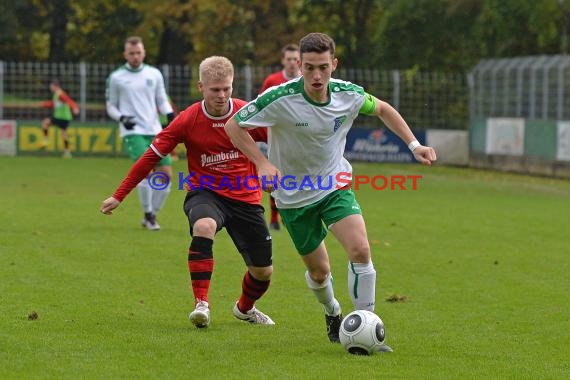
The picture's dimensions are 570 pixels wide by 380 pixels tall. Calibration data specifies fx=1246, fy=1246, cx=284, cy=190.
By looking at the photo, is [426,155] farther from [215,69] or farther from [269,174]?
[215,69]

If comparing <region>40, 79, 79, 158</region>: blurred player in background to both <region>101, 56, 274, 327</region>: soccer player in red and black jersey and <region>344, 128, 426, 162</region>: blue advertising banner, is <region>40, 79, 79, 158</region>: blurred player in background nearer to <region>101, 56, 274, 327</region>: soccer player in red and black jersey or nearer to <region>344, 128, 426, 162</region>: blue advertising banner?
<region>344, 128, 426, 162</region>: blue advertising banner

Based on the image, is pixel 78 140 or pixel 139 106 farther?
pixel 78 140

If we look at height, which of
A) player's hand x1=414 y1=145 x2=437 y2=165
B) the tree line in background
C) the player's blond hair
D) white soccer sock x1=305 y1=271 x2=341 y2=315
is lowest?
white soccer sock x1=305 y1=271 x2=341 y2=315

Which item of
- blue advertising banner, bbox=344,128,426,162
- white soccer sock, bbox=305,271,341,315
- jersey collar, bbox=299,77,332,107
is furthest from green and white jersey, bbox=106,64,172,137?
blue advertising banner, bbox=344,128,426,162

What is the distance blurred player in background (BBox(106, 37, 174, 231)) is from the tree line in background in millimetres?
20049

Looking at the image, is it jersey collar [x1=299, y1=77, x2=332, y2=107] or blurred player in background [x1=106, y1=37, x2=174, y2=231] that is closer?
jersey collar [x1=299, y1=77, x2=332, y2=107]

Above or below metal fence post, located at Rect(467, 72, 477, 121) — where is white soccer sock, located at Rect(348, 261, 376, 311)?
below

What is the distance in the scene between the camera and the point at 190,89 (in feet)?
103

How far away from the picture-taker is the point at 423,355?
717cm

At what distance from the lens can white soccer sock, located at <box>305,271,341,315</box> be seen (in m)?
7.71

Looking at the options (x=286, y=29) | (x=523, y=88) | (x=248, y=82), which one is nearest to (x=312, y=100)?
(x=523, y=88)

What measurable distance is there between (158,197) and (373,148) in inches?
649

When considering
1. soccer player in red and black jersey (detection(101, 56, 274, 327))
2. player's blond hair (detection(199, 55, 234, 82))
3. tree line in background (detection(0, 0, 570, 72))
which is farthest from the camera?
tree line in background (detection(0, 0, 570, 72))

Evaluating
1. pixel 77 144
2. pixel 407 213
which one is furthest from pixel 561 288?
pixel 77 144
